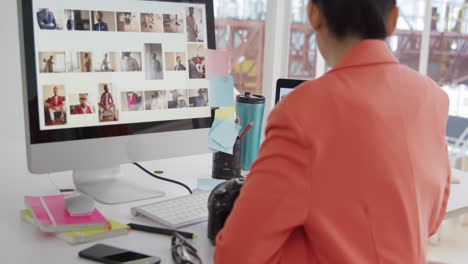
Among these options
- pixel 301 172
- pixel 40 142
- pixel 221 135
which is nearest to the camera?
pixel 301 172

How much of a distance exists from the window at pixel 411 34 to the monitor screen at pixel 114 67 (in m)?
1.93

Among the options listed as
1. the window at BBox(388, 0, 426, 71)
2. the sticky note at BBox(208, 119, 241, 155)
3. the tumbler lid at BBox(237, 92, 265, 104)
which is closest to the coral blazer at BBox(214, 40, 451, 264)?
the sticky note at BBox(208, 119, 241, 155)

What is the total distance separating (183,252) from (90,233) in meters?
0.21

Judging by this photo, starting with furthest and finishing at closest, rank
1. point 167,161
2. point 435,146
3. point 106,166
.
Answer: point 167,161 → point 106,166 → point 435,146

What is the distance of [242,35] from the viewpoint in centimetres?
443

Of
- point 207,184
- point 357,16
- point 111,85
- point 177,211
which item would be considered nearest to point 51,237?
point 177,211

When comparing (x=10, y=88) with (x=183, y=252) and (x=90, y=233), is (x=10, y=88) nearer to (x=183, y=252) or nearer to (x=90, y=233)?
(x=90, y=233)

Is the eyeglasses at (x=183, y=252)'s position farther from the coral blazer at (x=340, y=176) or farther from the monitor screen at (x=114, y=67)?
the monitor screen at (x=114, y=67)

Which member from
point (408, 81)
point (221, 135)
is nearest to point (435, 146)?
point (408, 81)

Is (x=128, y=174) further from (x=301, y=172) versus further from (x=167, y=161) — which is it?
(x=301, y=172)

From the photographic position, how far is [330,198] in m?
0.79

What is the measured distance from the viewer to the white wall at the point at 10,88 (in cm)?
169

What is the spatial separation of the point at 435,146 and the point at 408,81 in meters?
0.13

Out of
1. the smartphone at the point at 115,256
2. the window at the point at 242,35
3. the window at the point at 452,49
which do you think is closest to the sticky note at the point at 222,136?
the smartphone at the point at 115,256
